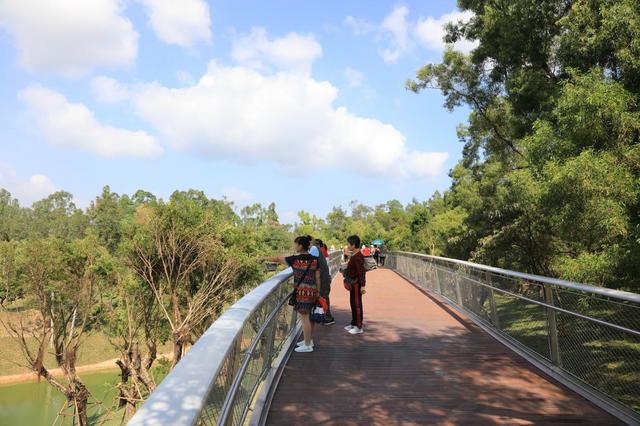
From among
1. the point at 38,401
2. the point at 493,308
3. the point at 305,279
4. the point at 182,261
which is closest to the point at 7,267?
the point at 38,401

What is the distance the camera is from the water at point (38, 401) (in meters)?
31.0

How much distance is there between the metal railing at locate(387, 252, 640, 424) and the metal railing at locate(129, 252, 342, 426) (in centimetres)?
289

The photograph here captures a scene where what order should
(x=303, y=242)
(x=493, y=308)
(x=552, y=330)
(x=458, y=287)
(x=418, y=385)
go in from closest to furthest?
(x=418, y=385) < (x=552, y=330) < (x=303, y=242) < (x=493, y=308) < (x=458, y=287)

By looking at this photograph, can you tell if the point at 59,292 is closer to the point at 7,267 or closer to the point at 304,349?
the point at 7,267

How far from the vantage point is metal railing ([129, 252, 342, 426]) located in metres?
1.70

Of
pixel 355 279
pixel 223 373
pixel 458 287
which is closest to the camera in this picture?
pixel 223 373

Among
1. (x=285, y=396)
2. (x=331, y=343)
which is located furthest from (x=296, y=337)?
(x=285, y=396)

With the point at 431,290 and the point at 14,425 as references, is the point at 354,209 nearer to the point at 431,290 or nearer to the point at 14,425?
the point at 14,425

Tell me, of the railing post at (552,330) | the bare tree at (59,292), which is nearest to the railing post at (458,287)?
the railing post at (552,330)

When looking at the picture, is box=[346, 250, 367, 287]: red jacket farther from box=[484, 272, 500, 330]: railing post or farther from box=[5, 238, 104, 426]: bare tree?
box=[5, 238, 104, 426]: bare tree

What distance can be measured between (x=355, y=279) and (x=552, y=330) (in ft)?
9.06

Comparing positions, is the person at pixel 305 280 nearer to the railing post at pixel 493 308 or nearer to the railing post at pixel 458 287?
the railing post at pixel 493 308

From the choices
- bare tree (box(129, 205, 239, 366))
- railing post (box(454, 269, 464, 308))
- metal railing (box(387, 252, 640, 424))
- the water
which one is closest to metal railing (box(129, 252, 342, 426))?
metal railing (box(387, 252, 640, 424))

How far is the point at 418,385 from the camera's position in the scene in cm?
496
